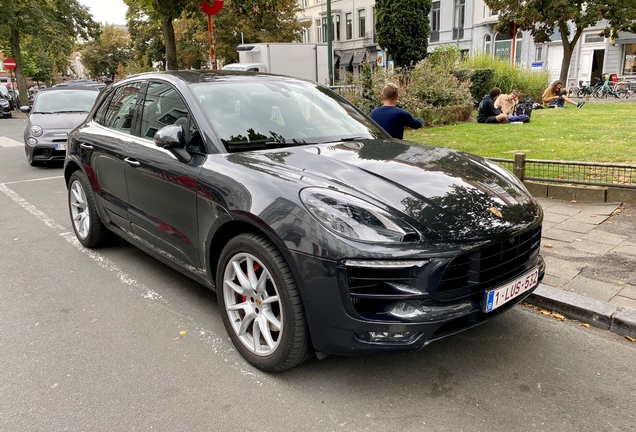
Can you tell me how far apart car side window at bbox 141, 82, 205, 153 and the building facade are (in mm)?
18918

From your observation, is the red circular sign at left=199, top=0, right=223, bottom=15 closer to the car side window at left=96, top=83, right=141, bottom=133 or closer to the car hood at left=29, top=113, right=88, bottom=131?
the car hood at left=29, top=113, right=88, bottom=131

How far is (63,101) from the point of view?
1173cm

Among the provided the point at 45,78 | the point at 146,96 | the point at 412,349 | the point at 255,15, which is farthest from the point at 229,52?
the point at 45,78

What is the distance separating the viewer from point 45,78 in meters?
69.0

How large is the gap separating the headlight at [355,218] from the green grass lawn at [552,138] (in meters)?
6.33

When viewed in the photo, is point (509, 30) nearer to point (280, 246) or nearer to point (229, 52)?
point (229, 52)

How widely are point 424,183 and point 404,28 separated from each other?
16009 mm

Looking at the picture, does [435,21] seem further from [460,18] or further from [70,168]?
[70,168]

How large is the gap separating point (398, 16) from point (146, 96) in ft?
50.0

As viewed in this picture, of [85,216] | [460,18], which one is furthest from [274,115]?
[460,18]

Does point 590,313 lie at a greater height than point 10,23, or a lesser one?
lesser

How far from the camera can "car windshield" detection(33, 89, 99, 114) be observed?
11.4 metres

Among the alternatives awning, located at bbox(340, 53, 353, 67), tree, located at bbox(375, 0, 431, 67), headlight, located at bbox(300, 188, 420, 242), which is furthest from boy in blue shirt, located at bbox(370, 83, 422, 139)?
awning, located at bbox(340, 53, 353, 67)

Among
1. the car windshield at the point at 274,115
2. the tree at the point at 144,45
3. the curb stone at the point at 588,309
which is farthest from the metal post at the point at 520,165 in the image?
the tree at the point at 144,45
